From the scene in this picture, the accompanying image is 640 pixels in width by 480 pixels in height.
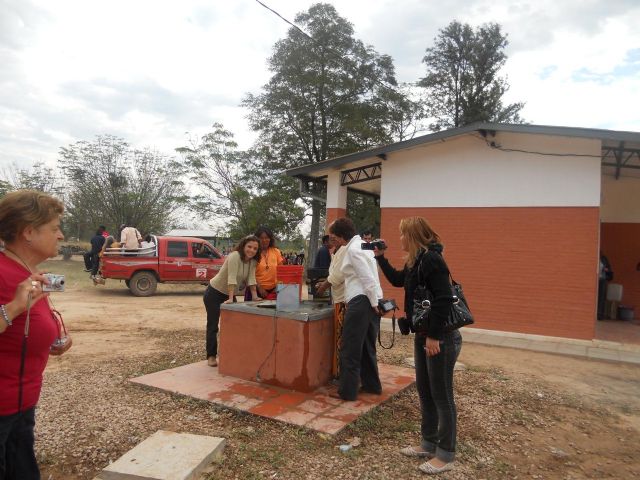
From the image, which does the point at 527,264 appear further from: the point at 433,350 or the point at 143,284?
the point at 143,284

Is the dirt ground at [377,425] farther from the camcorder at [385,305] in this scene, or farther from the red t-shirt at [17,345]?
the red t-shirt at [17,345]

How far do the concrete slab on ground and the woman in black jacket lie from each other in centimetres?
148

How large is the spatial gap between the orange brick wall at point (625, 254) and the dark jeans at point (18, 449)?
12.5 meters

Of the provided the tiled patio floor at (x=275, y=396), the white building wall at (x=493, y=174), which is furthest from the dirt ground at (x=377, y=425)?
the white building wall at (x=493, y=174)

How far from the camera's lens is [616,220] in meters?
11.3

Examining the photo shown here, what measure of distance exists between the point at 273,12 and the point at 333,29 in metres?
16.2

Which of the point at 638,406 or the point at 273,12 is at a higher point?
the point at 273,12

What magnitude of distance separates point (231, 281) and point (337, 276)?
139 centimetres

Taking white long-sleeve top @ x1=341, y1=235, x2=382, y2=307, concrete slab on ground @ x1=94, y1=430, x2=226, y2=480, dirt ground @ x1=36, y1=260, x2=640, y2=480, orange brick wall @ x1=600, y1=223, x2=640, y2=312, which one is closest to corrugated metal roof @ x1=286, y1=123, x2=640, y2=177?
dirt ground @ x1=36, y1=260, x2=640, y2=480

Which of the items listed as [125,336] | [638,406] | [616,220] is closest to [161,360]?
[125,336]

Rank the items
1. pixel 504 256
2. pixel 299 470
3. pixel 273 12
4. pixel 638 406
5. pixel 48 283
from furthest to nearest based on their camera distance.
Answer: pixel 504 256 < pixel 273 12 < pixel 638 406 < pixel 299 470 < pixel 48 283

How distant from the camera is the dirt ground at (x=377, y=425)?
3.30m

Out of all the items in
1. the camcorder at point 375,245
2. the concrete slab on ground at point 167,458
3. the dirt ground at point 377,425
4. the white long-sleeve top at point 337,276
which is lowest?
the dirt ground at point 377,425

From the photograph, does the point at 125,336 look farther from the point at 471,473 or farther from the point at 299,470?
the point at 471,473
